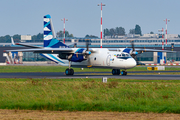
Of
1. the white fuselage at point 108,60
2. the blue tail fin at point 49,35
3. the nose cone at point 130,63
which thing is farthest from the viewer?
the blue tail fin at point 49,35

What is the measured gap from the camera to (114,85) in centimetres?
2283

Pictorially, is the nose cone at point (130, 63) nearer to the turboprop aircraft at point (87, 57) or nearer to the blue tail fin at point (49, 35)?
the turboprop aircraft at point (87, 57)

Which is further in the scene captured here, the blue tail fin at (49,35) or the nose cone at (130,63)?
the blue tail fin at (49,35)

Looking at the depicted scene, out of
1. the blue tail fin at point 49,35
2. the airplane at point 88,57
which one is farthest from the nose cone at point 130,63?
the blue tail fin at point 49,35

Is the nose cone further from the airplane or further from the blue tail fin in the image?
the blue tail fin

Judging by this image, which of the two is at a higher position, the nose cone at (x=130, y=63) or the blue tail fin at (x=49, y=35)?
the blue tail fin at (x=49, y=35)

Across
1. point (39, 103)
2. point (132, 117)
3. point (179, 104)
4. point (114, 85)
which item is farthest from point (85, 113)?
point (114, 85)

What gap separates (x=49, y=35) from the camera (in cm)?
4497

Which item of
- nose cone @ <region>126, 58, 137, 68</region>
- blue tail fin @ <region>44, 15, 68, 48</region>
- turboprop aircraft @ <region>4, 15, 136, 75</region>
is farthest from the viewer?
blue tail fin @ <region>44, 15, 68, 48</region>

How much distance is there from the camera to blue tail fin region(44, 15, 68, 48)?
44250 mm

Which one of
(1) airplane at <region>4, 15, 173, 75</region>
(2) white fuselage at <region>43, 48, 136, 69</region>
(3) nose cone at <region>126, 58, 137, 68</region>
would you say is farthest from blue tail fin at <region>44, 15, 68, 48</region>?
(3) nose cone at <region>126, 58, 137, 68</region>

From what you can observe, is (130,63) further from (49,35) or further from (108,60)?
(49,35)

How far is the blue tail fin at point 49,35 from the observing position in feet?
145

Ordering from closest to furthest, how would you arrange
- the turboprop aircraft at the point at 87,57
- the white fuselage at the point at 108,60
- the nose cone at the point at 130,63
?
the nose cone at the point at 130,63 < the white fuselage at the point at 108,60 < the turboprop aircraft at the point at 87,57
